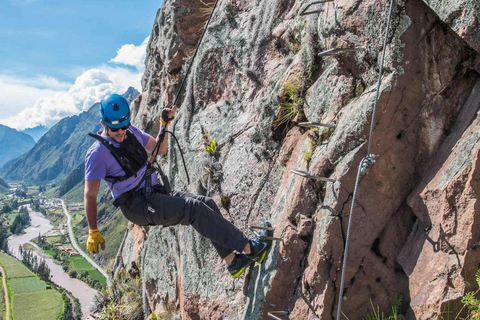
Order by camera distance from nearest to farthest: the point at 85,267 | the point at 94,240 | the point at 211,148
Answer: the point at 94,240 < the point at 211,148 < the point at 85,267

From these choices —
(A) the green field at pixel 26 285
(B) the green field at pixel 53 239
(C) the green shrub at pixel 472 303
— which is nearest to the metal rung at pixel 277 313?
(C) the green shrub at pixel 472 303

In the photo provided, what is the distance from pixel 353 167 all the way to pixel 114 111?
4.00 meters

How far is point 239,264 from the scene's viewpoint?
6.68 metres

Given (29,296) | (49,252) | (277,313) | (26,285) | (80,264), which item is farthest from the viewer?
(49,252)

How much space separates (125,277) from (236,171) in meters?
7.17

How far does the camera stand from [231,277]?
740 centimetres

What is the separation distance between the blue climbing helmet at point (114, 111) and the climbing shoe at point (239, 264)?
10.2 feet

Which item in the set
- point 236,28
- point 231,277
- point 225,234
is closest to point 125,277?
point 231,277

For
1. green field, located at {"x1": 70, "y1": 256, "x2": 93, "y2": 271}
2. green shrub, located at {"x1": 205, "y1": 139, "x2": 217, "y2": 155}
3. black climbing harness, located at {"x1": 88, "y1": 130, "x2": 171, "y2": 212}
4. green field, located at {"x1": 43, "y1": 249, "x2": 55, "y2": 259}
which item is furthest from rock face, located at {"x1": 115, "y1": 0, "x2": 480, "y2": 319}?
green field, located at {"x1": 43, "y1": 249, "x2": 55, "y2": 259}

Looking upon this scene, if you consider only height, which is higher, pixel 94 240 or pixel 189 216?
pixel 189 216

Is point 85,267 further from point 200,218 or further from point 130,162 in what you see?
point 200,218

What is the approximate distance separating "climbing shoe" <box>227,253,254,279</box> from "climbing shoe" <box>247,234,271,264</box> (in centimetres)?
13

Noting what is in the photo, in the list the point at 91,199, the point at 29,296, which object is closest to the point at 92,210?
the point at 91,199

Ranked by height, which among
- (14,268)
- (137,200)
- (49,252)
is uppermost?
(49,252)
